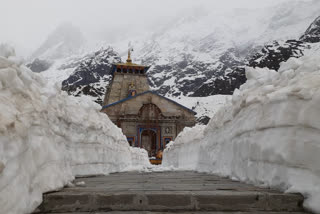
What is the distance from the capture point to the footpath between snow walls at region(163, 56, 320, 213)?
6.50ft

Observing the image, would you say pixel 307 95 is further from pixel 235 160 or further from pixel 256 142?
pixel 235 160

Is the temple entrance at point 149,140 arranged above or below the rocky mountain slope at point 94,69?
below

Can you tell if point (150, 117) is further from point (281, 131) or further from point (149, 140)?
point (281, 131)

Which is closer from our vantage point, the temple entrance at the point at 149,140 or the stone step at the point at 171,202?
the stone step at the point at 171,202

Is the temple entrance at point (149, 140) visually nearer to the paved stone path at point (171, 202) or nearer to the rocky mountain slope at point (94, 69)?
the paved stone path at point (171, 202)

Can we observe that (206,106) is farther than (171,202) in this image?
Yes

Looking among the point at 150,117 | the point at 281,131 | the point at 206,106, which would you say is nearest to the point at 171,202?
the point at 281,131

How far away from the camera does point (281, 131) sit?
7.54 feet

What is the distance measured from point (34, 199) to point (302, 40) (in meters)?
83.4

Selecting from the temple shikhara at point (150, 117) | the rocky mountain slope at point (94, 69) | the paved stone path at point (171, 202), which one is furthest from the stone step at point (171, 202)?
the rocky mountain slope at point (94, 69)

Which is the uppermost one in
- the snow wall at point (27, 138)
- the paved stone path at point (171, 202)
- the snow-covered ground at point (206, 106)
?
the snow-covered ground at point (206, 106)

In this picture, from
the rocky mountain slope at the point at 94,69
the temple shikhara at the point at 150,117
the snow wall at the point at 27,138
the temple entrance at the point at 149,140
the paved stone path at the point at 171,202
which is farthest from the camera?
the rocky mountain slope at the point at 94,69

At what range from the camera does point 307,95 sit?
6.87 feet

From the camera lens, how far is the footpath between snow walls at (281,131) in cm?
198
